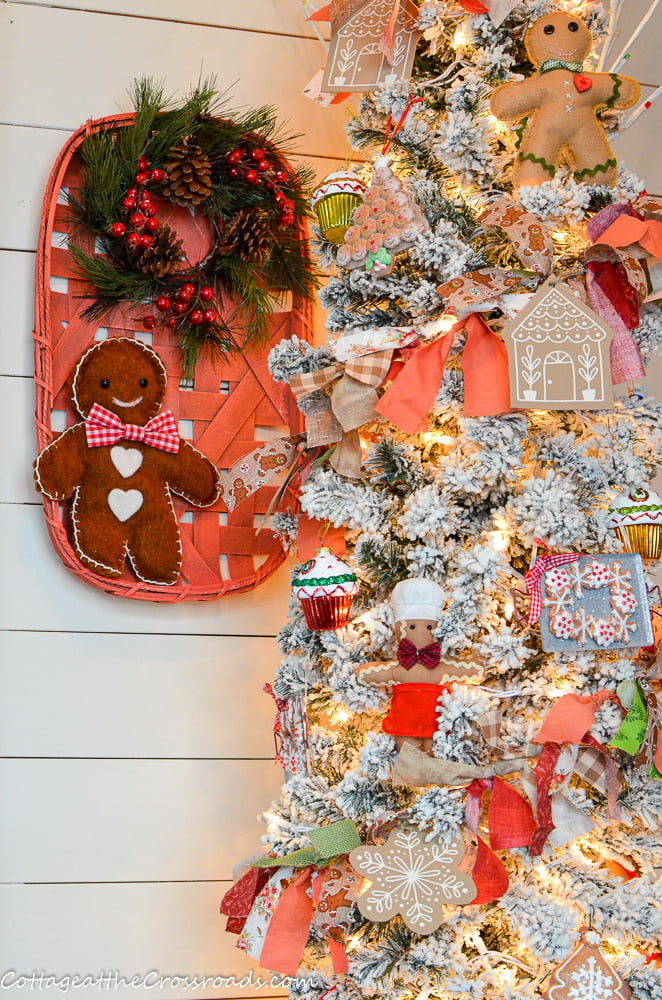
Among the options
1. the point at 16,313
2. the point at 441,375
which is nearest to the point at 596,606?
the point at 441,375

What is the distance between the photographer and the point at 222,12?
142 cm

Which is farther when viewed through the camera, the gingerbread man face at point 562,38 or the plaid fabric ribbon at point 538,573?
the gingerbread man face at point 562,38

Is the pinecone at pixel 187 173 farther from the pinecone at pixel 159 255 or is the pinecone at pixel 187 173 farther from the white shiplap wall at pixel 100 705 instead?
the white shiplap wall at pixel 100 705

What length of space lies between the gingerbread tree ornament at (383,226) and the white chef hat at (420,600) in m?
0.38

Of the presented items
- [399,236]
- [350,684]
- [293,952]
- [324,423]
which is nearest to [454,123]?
[399,236]

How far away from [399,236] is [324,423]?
24 centimetres

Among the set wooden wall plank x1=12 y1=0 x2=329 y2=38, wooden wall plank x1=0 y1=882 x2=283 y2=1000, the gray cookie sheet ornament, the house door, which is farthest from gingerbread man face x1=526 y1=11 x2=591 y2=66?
wooden wall plank x1=0 y1=882 x2=283 y2=1000

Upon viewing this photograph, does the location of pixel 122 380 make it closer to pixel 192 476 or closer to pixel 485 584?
pixel 192 476

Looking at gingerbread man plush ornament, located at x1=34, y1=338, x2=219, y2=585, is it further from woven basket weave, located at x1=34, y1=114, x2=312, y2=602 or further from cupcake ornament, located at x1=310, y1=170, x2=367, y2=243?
cupcake ornament, located at x1=310, y1=170, x2=367, y2=243

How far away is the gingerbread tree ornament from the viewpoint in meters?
1.03

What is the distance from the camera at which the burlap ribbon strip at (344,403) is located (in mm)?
1036

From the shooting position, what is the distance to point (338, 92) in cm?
118

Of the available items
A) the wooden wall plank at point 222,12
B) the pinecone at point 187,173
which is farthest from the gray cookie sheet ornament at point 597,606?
the wooden wall plank at point 222,12

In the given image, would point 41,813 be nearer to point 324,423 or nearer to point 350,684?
point 350,684
